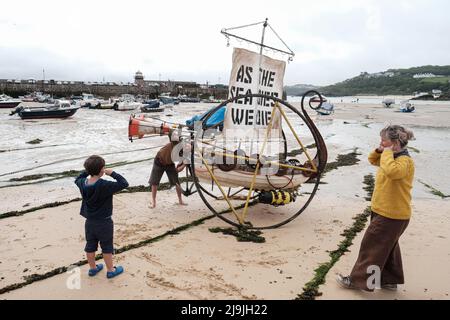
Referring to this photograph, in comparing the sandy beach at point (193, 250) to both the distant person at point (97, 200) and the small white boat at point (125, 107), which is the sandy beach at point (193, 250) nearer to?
the distant person at point (97, 200)

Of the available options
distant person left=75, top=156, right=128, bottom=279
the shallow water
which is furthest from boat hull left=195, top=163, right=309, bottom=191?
the shallow water

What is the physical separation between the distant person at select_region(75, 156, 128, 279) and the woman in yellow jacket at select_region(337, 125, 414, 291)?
3.12 meters

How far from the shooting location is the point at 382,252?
13.4 feet

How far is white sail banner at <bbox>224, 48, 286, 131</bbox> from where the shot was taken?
7.14 metres

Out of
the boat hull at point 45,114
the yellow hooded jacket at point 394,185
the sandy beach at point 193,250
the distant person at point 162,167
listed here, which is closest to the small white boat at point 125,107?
the boat hull at point 45,114

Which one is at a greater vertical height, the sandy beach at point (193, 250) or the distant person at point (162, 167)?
the distant person at point (162, 167)

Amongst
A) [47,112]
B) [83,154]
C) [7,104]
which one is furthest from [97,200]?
[7,104]

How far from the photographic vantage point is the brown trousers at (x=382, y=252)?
13.2ft

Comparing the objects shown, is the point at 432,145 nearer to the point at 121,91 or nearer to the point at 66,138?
the point at 66,138

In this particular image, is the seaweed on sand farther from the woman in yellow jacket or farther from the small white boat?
the small white boat

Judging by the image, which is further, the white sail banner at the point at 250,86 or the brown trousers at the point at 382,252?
the white sail banner at the point at 250,86

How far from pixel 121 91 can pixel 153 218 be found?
3699 inches

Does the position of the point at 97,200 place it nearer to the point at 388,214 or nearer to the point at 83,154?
the point at 388,214
